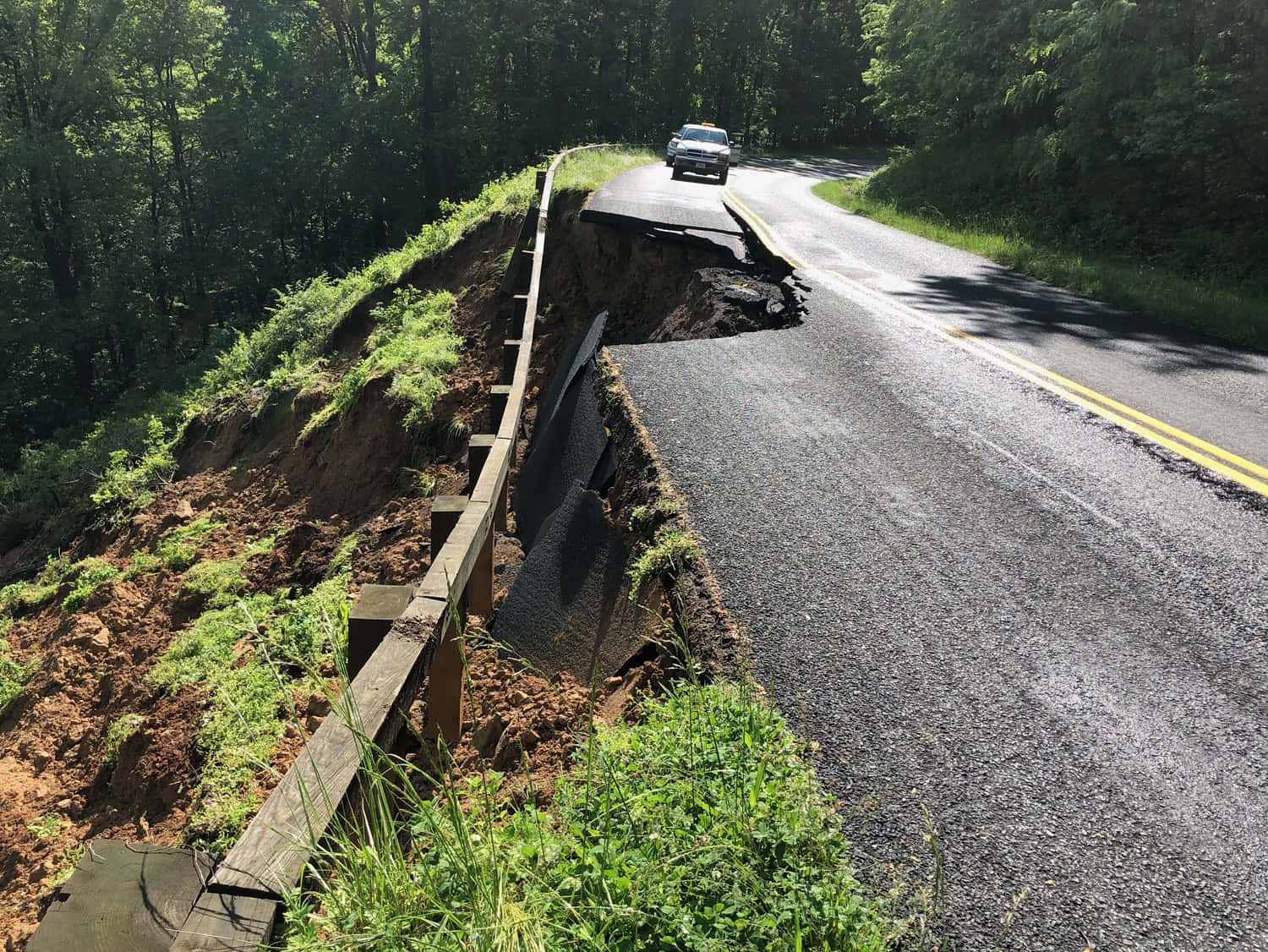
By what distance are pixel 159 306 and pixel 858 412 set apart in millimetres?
37110

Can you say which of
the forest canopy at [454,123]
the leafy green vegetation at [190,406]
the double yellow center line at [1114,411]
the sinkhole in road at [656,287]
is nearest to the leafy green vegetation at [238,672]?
the sinkhole in road at [656,287]

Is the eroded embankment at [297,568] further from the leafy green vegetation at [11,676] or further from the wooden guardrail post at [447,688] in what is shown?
the wooden guardrail post at [447,688]

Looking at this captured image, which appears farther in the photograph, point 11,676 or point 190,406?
point 190,406

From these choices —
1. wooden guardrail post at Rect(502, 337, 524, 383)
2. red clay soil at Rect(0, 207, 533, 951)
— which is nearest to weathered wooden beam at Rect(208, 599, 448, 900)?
red clay soil at Rect(0, 207, 533, 951)

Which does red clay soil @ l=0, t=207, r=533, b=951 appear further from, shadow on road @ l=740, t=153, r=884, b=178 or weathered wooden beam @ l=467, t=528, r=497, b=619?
shadow on road @ l=740, t=153, r=884, b=178

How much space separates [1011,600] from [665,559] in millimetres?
1561

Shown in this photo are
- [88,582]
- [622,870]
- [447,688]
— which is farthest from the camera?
[88,582]

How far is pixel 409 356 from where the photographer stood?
10547mm

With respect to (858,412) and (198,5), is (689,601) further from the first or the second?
(198,5)

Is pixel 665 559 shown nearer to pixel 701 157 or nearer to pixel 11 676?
pixel 11 676

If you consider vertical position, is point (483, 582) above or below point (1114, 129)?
below

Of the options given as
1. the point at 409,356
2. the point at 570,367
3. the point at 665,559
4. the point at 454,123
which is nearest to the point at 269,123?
the point at 454,123

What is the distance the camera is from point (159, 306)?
35812 millimetres

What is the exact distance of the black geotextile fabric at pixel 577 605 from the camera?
3.90 metres
